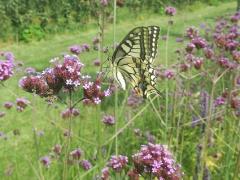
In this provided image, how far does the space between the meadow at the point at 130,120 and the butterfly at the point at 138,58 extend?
0.33ft

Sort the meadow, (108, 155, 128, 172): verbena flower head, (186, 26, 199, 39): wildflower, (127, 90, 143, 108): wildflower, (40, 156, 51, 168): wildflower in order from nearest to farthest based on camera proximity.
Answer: the meadow → (108, 155, 128, 172): verbena flower head → (40, 156, 51, 168): wildflower → (186, 26, 199, 39): wildflower → (127, 90, 143, 108): wildflower

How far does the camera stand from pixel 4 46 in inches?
464

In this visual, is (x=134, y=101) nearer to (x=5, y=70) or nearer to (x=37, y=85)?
(x=5, y=70)

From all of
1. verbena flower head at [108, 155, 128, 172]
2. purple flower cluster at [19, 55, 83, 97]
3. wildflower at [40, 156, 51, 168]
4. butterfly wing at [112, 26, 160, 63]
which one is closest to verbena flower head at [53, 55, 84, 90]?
purple flower cluster at [19, 55, 83, 97]

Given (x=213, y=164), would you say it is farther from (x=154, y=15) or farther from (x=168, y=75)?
(x=154, y=15)

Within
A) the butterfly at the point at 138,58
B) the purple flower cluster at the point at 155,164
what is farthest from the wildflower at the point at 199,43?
the purple flower cluster at the point at 155,164

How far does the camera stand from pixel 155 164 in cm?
246

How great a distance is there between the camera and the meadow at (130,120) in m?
2.84

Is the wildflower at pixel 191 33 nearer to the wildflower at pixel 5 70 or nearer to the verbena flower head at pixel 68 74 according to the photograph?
the wildflower at pixel 5 70

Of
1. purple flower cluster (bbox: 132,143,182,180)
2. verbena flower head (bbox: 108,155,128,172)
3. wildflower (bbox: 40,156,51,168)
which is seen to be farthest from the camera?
wildflower (bbox: 40,156,51,168)

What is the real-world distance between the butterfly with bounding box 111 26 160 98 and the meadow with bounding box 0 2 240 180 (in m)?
0.10

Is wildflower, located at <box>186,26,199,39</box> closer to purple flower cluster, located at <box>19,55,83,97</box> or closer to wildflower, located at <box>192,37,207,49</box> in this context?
wildflower, located at <box>192,37,207,49</box>

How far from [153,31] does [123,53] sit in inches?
9.4

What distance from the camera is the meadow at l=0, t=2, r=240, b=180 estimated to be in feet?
9.32
